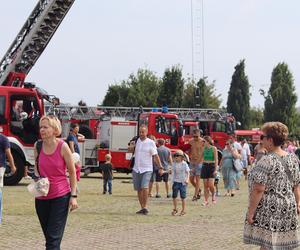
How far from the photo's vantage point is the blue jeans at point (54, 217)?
7773 millimetres

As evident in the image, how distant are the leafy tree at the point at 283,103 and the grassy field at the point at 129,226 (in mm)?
65422

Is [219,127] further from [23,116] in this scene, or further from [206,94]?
[206,94]

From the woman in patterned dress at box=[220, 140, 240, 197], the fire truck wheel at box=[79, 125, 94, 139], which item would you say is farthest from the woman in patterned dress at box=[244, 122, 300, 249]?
the fire truck wheel at box=[79, 125, 94, 139]

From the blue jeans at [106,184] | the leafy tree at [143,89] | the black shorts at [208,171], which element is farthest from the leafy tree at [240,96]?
the black shorts at [208,171]

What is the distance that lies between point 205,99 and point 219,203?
5787 cm

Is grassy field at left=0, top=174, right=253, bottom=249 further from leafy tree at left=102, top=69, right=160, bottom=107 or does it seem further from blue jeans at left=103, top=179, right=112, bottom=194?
leafy tree at left=102, top=69, right=160, bottom=107

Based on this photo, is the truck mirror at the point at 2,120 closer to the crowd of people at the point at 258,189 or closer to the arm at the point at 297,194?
the crowd of people at the point at 258,189

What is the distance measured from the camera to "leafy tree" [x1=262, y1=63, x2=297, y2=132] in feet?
274

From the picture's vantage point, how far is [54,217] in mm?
7820

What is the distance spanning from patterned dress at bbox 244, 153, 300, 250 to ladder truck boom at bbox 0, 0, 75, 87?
2066 cm

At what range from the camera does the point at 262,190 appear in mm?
7137

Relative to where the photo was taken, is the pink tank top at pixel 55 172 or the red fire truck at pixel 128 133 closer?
the pink tank top at pixel 55 172

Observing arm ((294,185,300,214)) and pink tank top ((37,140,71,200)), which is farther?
pink tank top ((37,140,71,200))

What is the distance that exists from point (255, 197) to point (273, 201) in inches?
7.2
